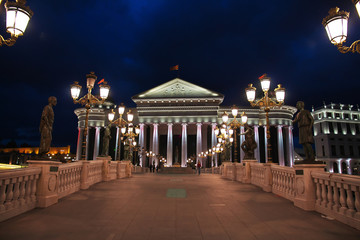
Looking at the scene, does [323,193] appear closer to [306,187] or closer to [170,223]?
[306,187]

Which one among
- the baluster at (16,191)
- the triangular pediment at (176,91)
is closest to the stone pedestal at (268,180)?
the baluster at (16,191)

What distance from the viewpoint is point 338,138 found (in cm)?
7656

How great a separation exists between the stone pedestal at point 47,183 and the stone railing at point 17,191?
0.53ft

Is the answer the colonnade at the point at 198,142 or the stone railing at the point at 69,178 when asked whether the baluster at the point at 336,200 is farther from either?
the colonnade at the point at 198,142

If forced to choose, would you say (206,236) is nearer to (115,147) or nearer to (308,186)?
(308,186)

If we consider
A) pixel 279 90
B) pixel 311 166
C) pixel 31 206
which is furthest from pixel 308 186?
pixel 31 206

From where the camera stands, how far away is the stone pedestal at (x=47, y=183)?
7.71m

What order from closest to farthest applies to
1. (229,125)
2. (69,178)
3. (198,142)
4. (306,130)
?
(306,130) → (69,178) → (229,125) → (198,142)

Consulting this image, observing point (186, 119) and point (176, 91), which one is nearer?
point (186, 119)

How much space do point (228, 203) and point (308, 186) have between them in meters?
2.76

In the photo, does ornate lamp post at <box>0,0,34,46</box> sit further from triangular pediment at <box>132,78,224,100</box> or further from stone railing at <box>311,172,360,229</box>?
triangular pediment at <box>132,78,224,100</box>

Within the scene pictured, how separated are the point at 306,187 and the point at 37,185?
8845 millimetres

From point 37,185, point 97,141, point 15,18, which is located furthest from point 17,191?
point 97,141

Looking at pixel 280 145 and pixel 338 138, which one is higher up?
pixel 338 138
